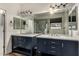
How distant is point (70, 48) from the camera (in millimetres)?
1887

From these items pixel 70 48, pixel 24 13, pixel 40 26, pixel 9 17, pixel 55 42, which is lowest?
pixel 70 48

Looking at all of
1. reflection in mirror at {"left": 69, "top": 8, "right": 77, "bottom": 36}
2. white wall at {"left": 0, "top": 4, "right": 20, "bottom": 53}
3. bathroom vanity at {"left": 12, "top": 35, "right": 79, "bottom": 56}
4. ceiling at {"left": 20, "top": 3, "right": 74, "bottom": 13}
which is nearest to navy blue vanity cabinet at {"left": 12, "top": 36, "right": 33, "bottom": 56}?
bathroom vanity at {"left": 12, "top": 35, "right": 79, "bottom": 56}

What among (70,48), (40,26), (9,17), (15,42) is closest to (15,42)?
(15,42)

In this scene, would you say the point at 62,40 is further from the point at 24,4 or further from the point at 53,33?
the point at 24,4

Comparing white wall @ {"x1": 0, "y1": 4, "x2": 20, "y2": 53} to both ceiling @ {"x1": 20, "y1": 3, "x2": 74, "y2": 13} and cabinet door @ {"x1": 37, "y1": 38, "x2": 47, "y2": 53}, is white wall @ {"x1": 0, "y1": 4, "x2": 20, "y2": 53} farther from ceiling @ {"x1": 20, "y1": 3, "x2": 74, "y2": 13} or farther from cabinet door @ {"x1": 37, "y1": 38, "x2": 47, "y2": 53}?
cabinet door @ {"x1": 37, "y1": 38, "x2": 47, "y2": 53}

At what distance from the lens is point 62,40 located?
1971mm

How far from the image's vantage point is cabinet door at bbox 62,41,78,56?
1.80 metres

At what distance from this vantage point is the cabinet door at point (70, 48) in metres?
1.80

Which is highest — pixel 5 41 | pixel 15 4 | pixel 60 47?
→ pixel 15 4

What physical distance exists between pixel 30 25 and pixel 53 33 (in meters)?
0.60

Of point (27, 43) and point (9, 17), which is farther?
point (27, 43)

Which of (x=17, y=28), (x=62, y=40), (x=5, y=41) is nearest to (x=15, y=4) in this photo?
(x=17, y=28)

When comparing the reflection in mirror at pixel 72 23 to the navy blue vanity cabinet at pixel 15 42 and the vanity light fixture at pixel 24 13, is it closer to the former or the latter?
the vanity light fixture at pixel 24 13

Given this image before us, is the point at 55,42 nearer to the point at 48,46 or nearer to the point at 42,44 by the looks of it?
the point at 48,46
